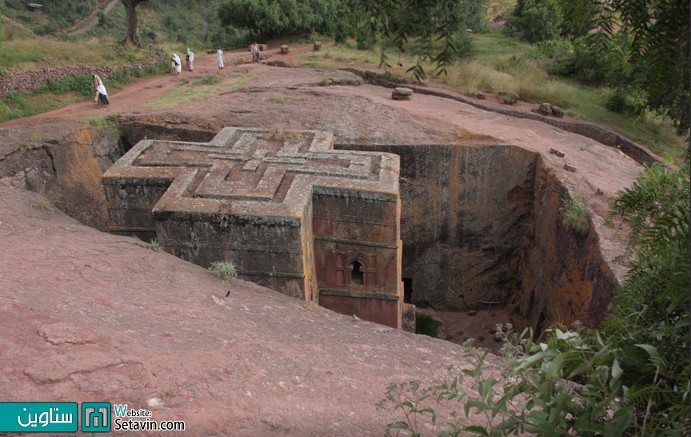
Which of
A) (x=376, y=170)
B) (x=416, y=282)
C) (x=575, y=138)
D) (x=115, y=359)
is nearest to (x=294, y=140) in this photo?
(x=376, y=170)

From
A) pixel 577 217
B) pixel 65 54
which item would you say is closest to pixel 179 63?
pixel 65 54

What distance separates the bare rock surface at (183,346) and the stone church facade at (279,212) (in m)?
0.54

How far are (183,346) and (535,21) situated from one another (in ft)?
67.7

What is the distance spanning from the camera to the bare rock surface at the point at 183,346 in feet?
11.6

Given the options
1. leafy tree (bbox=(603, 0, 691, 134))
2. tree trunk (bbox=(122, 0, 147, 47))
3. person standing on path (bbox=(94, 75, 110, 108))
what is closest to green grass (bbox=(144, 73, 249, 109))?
person standing on path (bbox=(94, 75, 110, 108))

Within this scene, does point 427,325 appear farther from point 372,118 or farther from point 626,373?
point 626,373

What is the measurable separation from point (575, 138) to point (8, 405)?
1193 cm

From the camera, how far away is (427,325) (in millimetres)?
10633

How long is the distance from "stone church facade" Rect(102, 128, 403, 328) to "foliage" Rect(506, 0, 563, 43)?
15.7 m

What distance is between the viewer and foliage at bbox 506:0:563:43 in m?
20.9

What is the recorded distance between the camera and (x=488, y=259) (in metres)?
11.0

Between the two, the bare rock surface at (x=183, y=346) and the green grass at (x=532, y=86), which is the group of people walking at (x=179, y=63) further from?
the bare rock surface at (x=183, y=346)

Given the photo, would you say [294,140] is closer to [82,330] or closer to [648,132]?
[82,330]

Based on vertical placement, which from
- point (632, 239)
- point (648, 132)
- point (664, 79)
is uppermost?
point (664, 79)
